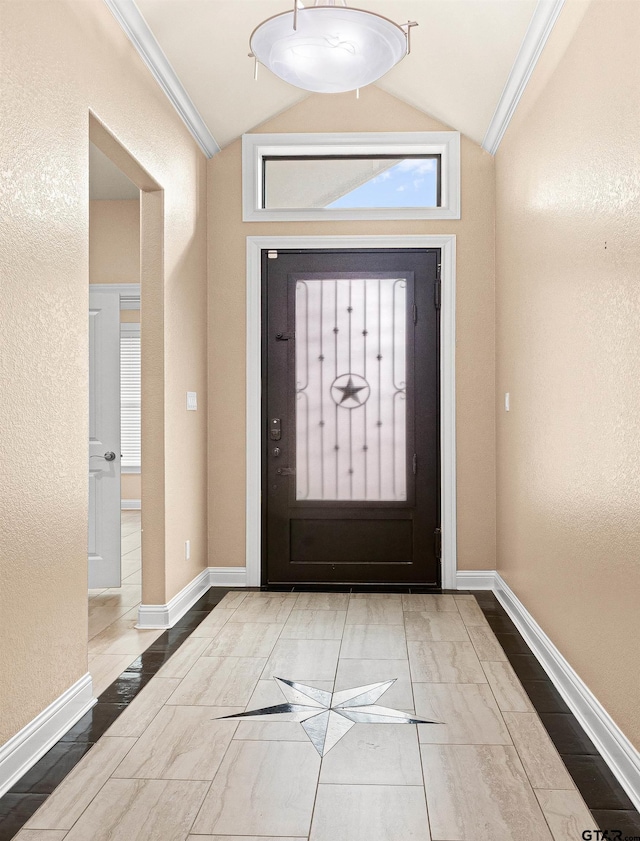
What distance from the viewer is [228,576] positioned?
4824 millimetres

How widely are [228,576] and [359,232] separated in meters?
2.39

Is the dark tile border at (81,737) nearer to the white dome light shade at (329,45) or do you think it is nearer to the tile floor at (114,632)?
the tile floor at (114,632)

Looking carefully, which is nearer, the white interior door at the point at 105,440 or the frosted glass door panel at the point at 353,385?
the white interior door at the point at 105,440

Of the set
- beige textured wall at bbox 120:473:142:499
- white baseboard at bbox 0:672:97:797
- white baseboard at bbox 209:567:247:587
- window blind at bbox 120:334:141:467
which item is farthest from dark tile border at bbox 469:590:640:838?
window blind at bbox 120:334:141:467

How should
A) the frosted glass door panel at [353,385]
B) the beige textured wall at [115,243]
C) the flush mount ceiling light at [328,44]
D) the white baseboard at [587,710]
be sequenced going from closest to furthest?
the white baseboard at [587,710] < the flush mount ceiling light at [328,44] < the frosted glass door panel at [353,385] < the beige textured wall at [115,243]

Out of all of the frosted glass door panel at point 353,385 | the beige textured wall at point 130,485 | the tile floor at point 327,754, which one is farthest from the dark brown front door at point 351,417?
the beige textured wall at point 130,485

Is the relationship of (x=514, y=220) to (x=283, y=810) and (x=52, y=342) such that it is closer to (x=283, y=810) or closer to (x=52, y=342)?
(x=52, y=342)

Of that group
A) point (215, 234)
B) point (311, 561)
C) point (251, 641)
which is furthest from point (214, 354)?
point (251, 641)

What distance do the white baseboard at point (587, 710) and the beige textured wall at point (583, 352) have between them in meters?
0.05

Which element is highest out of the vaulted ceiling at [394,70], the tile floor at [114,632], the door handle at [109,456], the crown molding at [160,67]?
the vaulted ceiling at [394,70]

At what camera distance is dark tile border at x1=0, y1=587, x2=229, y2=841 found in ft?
6.73

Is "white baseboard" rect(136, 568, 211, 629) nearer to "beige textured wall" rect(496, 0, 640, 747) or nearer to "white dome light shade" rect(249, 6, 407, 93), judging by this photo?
"beige textured wall" rect(496, 0, 640, 747)

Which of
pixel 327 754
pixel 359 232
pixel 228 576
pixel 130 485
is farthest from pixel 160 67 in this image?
pixel 130 485

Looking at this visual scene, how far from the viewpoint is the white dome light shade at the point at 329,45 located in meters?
2.59
